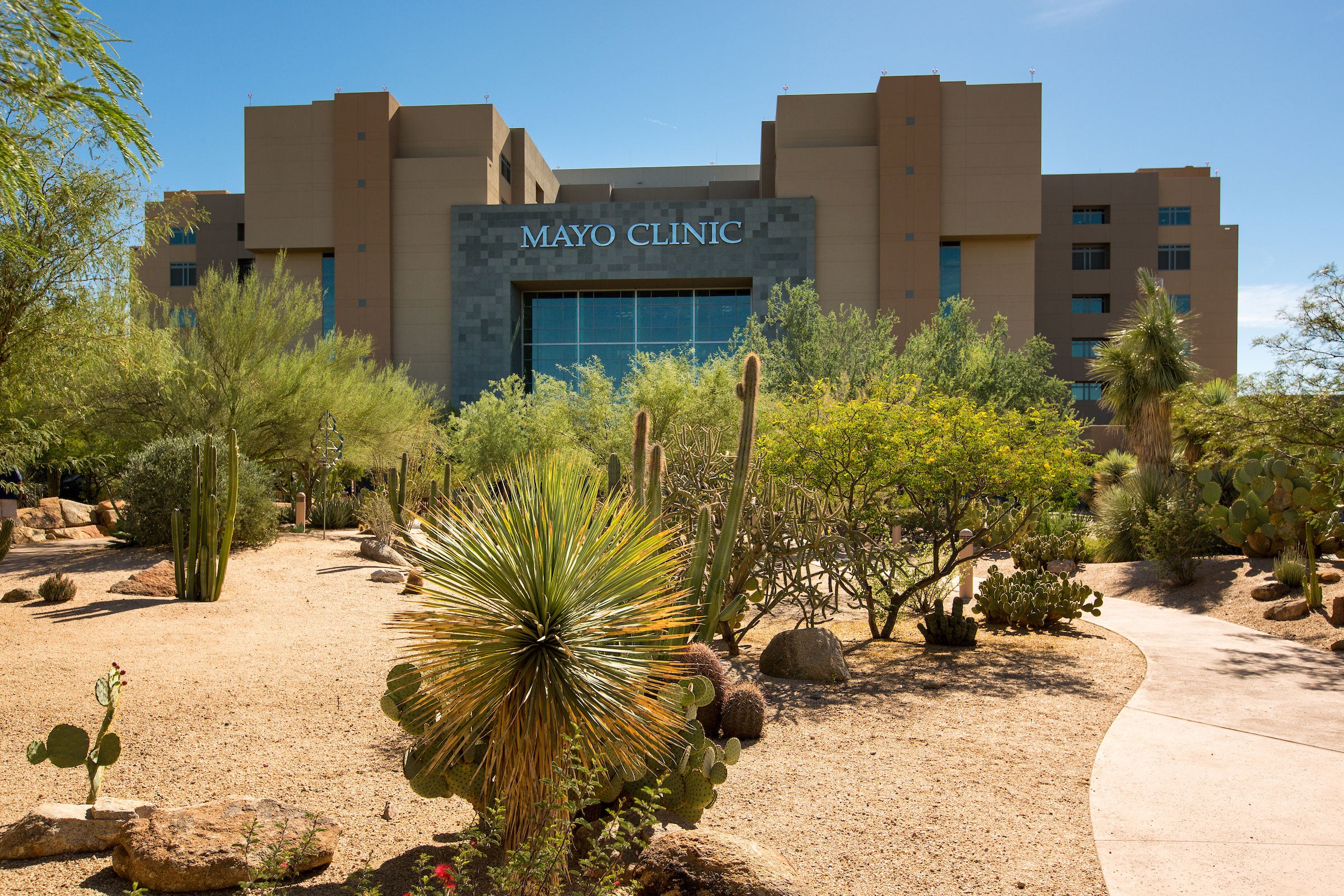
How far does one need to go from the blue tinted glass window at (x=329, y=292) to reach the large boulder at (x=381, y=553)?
30.2 meters

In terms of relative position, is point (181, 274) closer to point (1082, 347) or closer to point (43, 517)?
point (43, 517)

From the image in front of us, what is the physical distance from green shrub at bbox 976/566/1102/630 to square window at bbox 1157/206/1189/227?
45.8 meters

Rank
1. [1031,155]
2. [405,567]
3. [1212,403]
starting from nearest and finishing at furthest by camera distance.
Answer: [1212,403]
[405,567]
[1031,155]

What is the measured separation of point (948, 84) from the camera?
1674 inches

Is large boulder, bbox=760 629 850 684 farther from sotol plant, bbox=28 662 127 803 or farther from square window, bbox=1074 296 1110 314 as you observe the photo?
square window, bbox=1074 296 1110 314

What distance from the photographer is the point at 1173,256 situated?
160 ft

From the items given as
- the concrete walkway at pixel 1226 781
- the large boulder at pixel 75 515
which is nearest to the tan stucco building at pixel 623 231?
the large boulder at pixel 75 515

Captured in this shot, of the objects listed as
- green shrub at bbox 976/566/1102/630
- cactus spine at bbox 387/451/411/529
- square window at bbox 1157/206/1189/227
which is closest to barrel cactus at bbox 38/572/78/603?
cactus spine at bbox 387/451/411/529

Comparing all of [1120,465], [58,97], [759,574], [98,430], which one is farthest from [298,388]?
[1120,465]

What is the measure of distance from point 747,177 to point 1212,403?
48.2 metres

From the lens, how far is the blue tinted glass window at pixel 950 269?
43.0 metres

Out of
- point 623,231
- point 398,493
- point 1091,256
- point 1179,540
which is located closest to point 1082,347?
point 1091,256

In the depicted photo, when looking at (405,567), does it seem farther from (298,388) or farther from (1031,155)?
(1031,155)

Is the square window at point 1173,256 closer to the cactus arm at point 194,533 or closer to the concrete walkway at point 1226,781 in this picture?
the concrete walkway at point 1226,781
